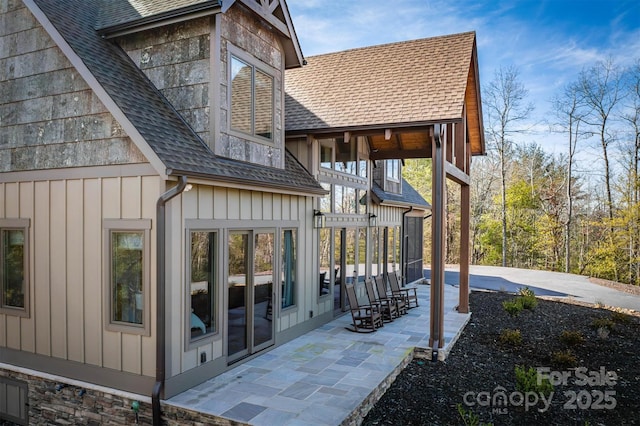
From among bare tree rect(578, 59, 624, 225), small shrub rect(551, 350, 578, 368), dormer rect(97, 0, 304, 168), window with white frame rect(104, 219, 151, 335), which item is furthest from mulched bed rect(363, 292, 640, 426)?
bare tree rect(578, 59, 624, 225)

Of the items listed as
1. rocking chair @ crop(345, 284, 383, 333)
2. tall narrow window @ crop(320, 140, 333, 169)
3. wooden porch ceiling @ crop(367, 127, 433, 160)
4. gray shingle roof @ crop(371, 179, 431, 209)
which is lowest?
rocking chair @ crop(345, 284, 383, 333)

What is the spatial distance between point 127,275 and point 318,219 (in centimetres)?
415

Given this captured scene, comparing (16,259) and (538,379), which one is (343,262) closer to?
(538,379)

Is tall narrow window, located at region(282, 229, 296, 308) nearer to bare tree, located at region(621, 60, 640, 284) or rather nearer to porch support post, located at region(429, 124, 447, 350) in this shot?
porch support post, located at region(429, 124, 447, 350)

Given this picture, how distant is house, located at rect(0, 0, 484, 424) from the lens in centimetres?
523

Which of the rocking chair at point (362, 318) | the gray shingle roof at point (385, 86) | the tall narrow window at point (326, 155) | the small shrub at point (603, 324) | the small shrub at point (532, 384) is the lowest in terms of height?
the small shrub at point (603, 324)

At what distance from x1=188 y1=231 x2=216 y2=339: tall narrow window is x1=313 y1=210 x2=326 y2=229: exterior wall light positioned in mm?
3082

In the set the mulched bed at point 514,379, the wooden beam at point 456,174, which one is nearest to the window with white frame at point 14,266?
the mulched bed at point 514,379

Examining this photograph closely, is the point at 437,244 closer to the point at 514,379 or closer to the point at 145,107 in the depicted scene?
the point at 514,379

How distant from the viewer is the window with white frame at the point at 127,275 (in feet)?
16.9

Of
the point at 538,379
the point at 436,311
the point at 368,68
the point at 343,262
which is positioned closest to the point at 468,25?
the point at 368,68

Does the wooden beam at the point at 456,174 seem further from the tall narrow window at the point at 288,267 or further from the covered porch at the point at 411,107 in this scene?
the tall narrow window at the point at 288,267

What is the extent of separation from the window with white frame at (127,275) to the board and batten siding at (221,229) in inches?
12.7

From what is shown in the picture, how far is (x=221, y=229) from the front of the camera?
19.7 ft
